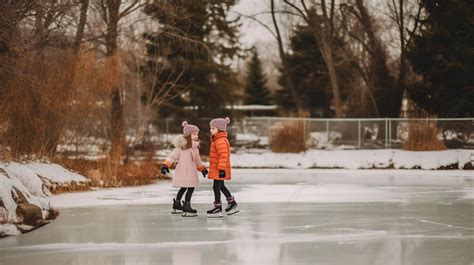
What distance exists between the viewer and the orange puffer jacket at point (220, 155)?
11.5 metres

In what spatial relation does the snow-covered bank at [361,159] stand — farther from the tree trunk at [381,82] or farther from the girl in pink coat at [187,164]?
the girl in pink coat at [187,164]

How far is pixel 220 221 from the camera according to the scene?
11375 millimetres

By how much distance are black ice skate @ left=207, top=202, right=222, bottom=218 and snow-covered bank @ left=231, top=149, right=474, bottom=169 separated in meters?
14.5

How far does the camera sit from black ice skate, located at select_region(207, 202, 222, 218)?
11927 millimetres

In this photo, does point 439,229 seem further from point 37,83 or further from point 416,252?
point 37,83

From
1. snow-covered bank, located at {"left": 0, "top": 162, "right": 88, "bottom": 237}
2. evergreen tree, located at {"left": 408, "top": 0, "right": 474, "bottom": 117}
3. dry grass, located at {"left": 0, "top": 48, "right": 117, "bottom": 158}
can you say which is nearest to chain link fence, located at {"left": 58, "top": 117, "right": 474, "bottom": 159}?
evergreen tree, located at {"left": 408, "top": 0, "right": 474, "bottom": 117}

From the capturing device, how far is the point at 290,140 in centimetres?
2820

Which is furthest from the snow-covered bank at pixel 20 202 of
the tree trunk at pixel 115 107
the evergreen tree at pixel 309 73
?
the evergreen tree at pixel 309 73

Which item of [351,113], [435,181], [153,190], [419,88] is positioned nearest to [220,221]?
[153,190]

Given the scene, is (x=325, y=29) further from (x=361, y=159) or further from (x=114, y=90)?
(x=114, y=90)

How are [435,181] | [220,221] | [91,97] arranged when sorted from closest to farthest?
1. [220,221]
2. [91,97]
3. [435,181]

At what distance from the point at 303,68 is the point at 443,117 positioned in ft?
62.0

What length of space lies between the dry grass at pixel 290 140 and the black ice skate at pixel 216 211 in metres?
16.2

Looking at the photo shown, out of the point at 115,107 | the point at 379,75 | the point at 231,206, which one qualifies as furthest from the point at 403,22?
the point at 231,206
